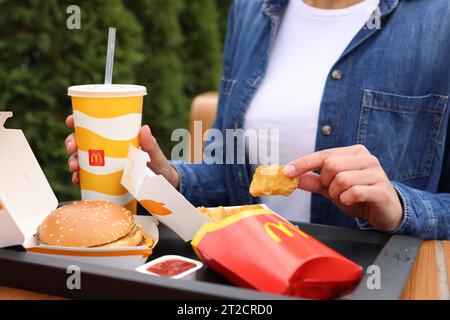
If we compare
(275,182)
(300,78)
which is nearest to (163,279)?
(275,182)

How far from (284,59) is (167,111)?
6.51 feet

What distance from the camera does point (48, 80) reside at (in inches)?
107

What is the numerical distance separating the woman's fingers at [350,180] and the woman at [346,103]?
0.05m

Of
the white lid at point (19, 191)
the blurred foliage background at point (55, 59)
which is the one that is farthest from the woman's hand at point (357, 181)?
the blurred foliage background at point (55, 59)

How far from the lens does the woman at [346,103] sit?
4.30 feet

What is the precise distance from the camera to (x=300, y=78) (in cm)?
149

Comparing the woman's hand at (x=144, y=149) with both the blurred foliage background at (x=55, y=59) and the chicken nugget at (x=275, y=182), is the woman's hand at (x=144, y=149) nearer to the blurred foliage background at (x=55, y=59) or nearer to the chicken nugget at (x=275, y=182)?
the chicken nugget at (x=275, y=182)

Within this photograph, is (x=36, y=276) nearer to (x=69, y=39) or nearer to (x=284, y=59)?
(x=284, y=59)

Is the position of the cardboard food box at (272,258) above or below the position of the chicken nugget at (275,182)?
below

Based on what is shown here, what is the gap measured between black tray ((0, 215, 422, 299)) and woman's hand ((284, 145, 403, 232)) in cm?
5

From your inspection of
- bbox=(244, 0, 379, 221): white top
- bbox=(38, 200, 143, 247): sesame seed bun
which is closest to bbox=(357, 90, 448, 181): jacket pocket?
bbox=(244, 0, 379, 221): white top

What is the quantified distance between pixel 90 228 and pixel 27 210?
174 mm

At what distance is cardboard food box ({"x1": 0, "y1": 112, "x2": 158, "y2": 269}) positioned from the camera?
3.06 ft

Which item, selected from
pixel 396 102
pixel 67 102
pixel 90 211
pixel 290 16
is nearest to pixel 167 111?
pixel 67 102
